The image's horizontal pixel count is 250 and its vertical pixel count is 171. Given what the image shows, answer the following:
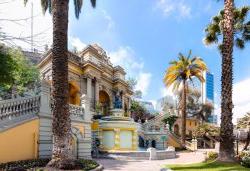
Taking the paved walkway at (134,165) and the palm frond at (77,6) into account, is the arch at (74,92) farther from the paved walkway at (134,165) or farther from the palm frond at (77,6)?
the palm frond at (77,6)

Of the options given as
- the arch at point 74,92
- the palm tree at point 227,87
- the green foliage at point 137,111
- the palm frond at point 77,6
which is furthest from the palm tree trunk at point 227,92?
the green foliage at point 137,111

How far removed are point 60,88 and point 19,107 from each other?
2.94m

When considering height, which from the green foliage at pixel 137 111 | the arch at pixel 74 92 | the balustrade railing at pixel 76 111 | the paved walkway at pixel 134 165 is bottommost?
the paved walkway at pixel 134 165

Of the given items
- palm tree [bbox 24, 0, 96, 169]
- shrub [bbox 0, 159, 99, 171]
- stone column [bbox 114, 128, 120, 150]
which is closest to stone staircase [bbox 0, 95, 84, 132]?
shrub [bbox 0, 159, 99, 171]

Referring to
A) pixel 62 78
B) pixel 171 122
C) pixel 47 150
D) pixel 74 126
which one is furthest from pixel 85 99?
pixel 171 122

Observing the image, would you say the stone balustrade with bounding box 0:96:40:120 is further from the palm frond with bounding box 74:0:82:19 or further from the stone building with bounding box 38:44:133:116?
the stone building with bounding box 38:44:133:116

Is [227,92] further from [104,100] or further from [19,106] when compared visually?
[104,100]

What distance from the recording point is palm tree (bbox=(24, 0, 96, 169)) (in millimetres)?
16202

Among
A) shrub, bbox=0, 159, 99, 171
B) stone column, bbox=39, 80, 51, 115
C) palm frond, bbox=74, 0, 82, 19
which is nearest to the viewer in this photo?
shrub, bbox=0, 159, 99, 171

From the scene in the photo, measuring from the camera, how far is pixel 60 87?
16516 millimetres

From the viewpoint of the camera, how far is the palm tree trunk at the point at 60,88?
16183 mm

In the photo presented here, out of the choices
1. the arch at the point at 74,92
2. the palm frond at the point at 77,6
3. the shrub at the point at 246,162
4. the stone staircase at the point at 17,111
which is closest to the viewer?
the stone staircase at the point at 17,111

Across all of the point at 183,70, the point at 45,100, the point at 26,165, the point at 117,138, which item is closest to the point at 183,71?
the point at 183,70

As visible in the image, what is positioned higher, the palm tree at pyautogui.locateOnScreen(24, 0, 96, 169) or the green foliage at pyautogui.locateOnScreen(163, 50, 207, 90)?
the green foliage at pyautogui.locateOnScreen(163, 50, 207, 90)
